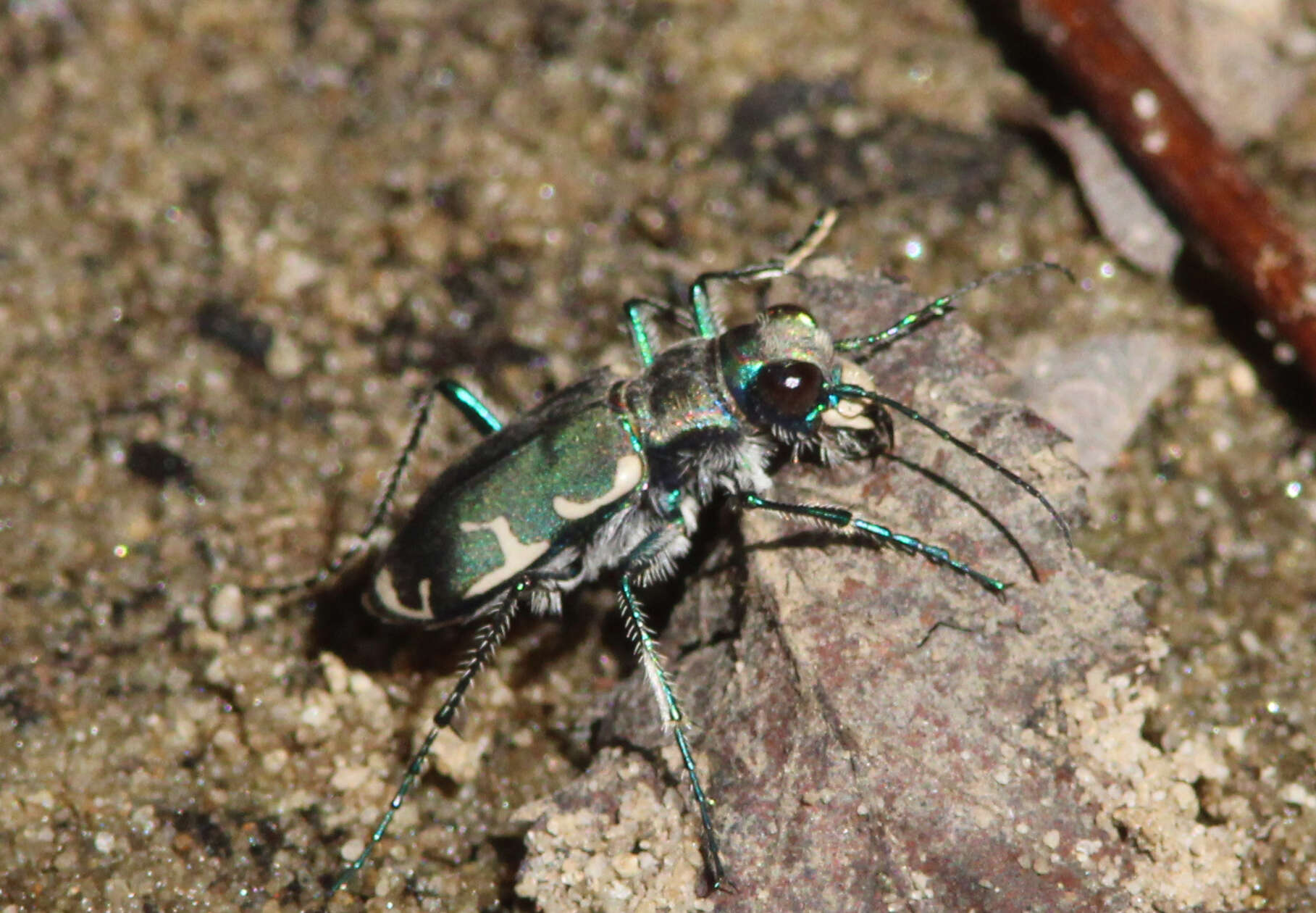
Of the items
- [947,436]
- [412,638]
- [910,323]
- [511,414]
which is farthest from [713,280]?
[412,638]

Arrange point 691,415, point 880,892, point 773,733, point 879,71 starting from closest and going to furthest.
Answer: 1. point 880,892
2. point 773,733
3. point 691,415
4. point 879,71

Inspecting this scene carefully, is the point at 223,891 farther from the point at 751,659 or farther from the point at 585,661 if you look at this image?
the point at 751,659

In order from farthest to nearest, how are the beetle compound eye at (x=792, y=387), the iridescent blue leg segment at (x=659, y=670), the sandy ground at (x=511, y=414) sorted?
1. the beetle compound eye at (x=792, y=387)
2. the sandy ground at (x=511, y=414)
3. the iridescent blue leg segment at (x=659, y=670)

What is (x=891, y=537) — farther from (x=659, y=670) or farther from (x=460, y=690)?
(x=460, y=690)

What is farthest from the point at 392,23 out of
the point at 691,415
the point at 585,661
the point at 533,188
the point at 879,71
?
the point at 585,661

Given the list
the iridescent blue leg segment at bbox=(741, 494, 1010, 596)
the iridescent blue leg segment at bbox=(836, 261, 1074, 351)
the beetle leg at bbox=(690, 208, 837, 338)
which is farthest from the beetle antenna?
the iridescent blue leg segment at bbox=(741, 494, 1010, 596)

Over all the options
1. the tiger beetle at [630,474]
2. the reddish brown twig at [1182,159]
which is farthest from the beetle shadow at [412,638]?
the reddish brown twig at [1182,159]

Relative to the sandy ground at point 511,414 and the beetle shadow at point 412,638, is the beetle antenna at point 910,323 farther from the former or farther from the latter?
the beetle shadow at point 412,638
